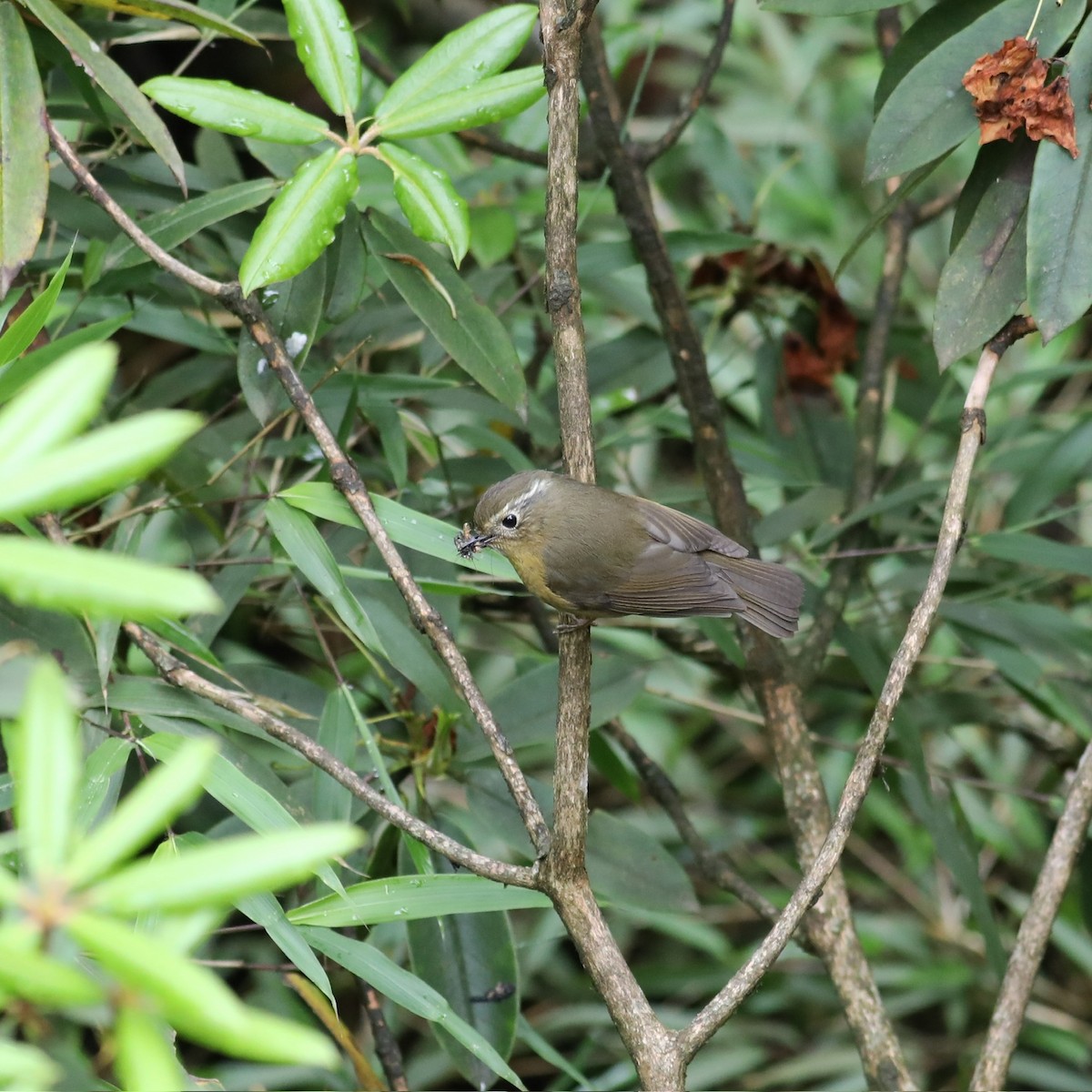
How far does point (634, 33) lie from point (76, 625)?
91.3 inches

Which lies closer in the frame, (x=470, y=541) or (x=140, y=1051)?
(x=140, y=1051)

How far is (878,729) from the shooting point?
178 cm

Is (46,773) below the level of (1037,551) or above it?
below

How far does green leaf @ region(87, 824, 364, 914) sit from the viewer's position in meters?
0.73

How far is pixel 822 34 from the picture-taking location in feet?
17.6

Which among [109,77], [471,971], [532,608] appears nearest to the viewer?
[109,77]

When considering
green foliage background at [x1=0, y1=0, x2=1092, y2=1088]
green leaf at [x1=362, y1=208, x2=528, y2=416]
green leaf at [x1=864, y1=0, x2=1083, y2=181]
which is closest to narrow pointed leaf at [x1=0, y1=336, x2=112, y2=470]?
green foliage background at [x1=0, y1=0, x2=1092, y2=1088]

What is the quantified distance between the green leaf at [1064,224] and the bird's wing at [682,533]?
3.42 ft

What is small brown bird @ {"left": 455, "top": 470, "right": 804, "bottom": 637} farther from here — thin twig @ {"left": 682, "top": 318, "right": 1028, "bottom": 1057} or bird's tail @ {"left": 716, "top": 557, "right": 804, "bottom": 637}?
thin twig @ {"left": 682, "top": 318, "right": 1028, "bottom": 1057}

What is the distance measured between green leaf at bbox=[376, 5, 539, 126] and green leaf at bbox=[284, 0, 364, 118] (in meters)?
0.06

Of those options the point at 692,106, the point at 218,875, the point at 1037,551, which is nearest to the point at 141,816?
the point at 218,875

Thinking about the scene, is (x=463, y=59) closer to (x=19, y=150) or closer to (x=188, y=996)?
(x=19, y=150)

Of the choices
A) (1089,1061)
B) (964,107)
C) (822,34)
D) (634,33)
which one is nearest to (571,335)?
(964,107)

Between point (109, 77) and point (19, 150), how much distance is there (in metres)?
0.20
